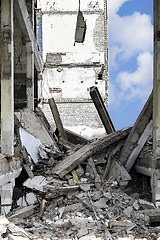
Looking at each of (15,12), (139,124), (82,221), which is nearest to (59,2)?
(15,12)

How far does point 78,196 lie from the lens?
20.7ft

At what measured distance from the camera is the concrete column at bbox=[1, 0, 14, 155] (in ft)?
21.8

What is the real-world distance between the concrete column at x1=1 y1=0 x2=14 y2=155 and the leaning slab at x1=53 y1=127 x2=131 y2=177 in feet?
4.37

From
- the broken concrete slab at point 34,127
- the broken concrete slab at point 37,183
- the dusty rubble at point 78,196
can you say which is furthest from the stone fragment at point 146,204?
the broken concrete slab at point 34,127

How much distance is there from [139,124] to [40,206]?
3258 mm

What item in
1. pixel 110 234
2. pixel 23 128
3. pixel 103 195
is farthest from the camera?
pixel 23 128

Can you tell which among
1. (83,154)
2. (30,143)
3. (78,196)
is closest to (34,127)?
(30,143)

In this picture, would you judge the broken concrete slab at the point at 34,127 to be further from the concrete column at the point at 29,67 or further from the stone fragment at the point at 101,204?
the stone fragment at the point at 101,204

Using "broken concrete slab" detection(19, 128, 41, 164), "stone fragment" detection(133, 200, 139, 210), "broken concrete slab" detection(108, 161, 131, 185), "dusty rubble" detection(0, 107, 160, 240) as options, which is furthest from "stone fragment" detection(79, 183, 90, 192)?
"broken concrete slab" detection(19, 128, 41, 164)

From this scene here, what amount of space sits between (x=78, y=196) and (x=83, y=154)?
4.80 ft

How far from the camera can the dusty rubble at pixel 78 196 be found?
5.14m

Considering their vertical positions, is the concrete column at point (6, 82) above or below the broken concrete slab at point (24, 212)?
above

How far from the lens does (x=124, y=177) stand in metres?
7.19

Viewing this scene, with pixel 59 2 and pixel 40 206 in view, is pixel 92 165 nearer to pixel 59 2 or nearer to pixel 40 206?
pixel 40 206
